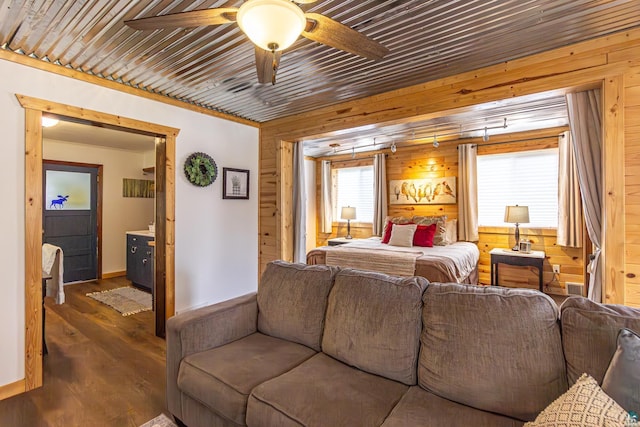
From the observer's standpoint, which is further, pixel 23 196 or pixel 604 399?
pixel 23 196

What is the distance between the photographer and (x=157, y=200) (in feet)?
10.9

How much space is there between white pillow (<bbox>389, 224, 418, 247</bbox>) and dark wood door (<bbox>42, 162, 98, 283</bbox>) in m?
5.30

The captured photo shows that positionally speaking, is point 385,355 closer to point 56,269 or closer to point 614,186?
point 614,186

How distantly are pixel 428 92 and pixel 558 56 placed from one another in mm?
967

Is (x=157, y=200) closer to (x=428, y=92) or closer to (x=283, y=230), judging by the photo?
(x=283, y=230)

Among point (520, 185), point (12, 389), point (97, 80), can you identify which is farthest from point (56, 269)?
point (520, 185)

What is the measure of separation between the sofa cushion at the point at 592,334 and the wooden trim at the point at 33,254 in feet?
11.1

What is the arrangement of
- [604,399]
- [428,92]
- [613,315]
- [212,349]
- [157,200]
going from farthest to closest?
1. [157,200]
2. [428,92]
3. [212,349]
4. [613,315]
5. [604,399]

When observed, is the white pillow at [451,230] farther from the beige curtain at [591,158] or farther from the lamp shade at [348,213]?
the beige curtain at [591,158]

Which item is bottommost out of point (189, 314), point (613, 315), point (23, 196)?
point (189, 314)

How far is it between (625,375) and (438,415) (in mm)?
646

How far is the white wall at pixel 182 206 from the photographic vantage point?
2271mm

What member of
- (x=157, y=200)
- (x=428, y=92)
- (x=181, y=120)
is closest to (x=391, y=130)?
(x=428, y=92)

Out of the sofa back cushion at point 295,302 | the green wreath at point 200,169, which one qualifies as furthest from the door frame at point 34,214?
the sofa back cushion at point 295,302
